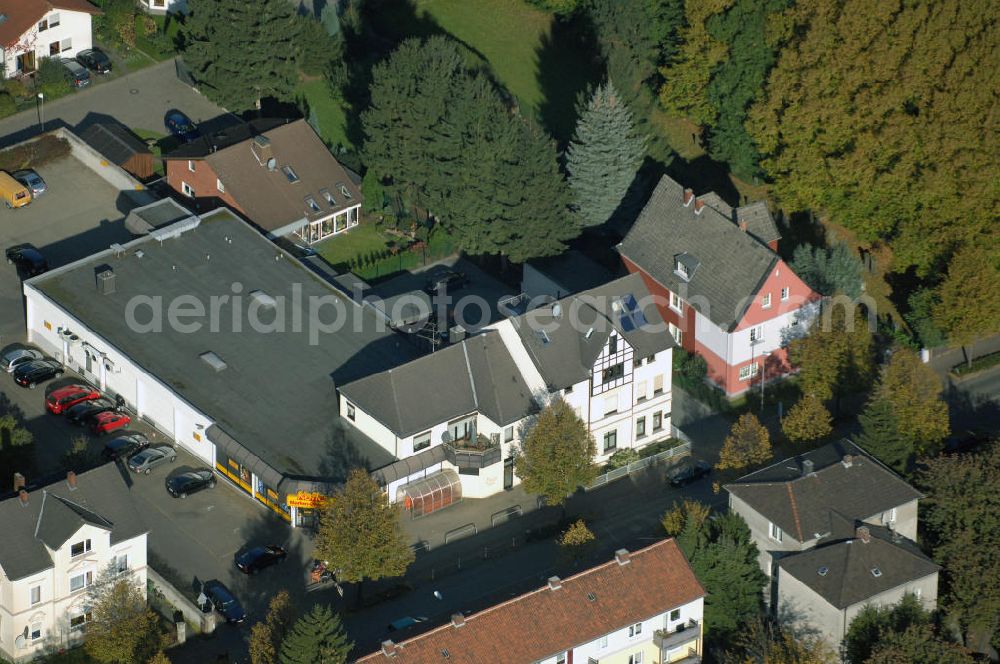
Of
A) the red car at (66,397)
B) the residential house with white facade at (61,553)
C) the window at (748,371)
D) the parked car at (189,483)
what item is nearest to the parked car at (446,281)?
the window at (748,371)

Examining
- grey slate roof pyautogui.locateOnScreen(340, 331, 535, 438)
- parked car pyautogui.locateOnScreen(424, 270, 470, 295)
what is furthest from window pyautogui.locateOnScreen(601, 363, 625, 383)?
parked car pyautogui.locateOnScreen(424, 270, 470, 295)

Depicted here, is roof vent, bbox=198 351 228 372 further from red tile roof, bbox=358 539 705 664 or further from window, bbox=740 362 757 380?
window, bbox=740 362 757 380

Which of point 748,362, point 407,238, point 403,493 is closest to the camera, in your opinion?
point 403,493

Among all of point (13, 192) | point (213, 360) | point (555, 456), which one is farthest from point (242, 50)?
point (555, 456)

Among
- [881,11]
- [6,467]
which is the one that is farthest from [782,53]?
[6,467]

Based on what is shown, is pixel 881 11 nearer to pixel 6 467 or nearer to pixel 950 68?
pixel 950 68
